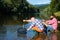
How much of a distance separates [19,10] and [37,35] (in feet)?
295

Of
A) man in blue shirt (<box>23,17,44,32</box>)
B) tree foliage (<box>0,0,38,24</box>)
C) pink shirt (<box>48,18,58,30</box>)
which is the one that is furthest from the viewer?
tree foliage (<box>0,0,38,24</box>)

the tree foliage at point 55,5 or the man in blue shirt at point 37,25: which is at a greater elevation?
the tree foliage at point 55,5

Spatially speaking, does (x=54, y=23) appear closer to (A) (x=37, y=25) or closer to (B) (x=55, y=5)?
(A) (x=37, y=25)

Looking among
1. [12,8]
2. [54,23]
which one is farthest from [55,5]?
[54,23]

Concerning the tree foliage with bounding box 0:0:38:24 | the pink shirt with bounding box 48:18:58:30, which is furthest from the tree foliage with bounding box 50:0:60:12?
the pink shirt with bounding box 48:18:58:30

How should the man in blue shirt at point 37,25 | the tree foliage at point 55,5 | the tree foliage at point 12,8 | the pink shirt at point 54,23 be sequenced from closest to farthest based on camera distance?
the man in blue shirt at point 37,25, the pink shirt at point 54,23, the tree foliage at point 55,5, the tree foliage at point 12,8

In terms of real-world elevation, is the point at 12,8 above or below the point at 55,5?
above

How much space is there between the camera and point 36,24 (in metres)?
17.5

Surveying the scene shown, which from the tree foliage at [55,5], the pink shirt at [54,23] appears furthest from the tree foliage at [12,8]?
the pink shirt at [54,23]

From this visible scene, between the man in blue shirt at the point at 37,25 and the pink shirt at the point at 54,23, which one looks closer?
the man in blue shirt at the point at 37,25

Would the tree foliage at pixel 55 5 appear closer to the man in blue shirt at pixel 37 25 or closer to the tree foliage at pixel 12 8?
the tree foliage at pixel 12 8

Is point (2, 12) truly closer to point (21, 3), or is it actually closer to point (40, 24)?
point (21, 3)

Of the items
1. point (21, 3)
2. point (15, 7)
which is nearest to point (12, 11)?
point (15, 7)

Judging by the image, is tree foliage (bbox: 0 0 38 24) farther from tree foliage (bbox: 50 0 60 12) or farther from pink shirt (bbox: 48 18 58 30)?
pink shirt (bbox: 48 18 58 30)
